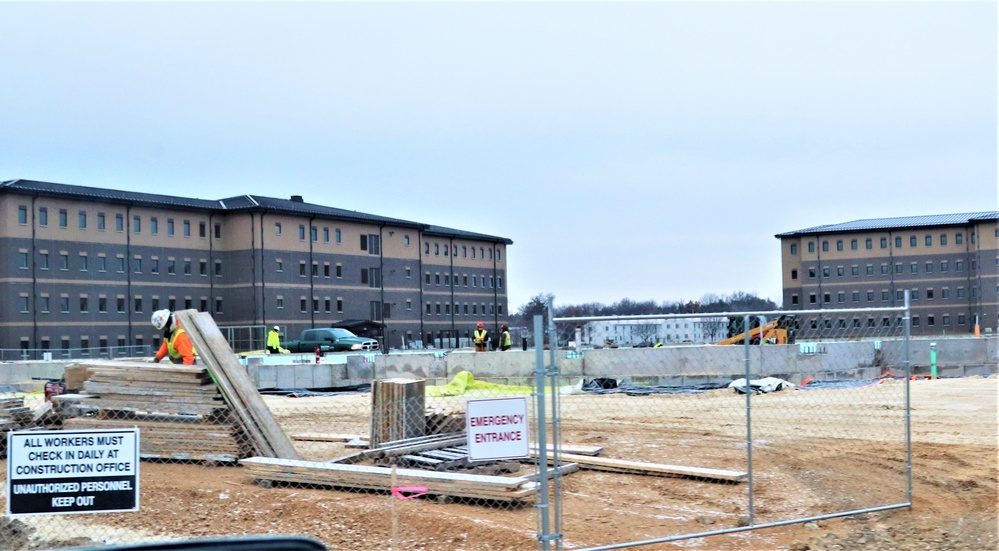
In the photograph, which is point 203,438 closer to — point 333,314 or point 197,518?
point 197,518

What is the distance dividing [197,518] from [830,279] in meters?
83.7

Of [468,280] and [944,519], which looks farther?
[468,280]

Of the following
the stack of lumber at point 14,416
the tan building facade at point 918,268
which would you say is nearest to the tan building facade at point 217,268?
the tan building facade at point 918,268

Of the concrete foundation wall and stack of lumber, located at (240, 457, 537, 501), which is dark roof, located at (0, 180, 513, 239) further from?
stack of lumber, located at (240, 457, 537, 501)

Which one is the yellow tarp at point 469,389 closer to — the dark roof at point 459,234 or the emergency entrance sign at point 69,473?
the emergency entrance sign at point 69,473

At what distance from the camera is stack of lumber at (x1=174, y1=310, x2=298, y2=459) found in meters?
12.9

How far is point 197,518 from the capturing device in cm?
1011

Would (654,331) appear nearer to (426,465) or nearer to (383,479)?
(383,479)

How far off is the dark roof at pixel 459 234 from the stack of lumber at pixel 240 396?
226 feet

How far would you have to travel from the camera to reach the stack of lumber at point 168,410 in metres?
13.1

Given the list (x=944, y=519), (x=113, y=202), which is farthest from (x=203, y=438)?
(x=113, y=202)

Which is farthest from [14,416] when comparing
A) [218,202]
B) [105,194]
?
[218,202]

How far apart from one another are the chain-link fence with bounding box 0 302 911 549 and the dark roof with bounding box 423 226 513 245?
62162 millimetres

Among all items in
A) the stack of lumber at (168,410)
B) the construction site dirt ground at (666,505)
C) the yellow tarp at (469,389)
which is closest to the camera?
the construction site dirt ground at (666,505)
